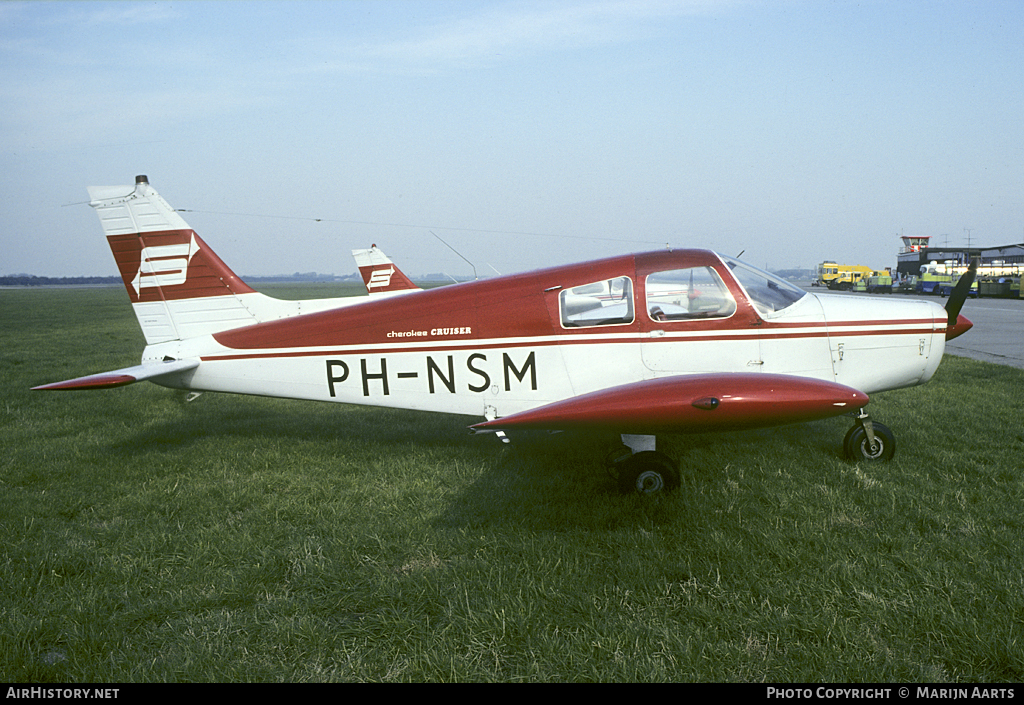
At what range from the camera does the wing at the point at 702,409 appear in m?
3.69

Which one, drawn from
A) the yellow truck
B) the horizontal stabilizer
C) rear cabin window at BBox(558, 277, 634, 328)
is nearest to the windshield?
rear cabin window at BBox(558, 277, 634, 328)

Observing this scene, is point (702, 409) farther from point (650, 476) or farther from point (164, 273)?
point (164, 273)

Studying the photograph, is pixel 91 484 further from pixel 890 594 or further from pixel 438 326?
pixel 890 594

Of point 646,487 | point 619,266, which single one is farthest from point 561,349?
point 646,487

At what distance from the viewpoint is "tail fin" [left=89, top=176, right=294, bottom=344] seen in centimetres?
642

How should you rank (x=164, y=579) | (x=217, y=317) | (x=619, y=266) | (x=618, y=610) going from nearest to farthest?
(x=618, y=610)
(x=164, y=579)
(x=619, y=266)
(x=217, y=317)

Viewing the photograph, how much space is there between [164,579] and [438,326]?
2782 mm

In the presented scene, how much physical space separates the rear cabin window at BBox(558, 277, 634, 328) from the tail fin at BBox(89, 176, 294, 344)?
3.44 meters

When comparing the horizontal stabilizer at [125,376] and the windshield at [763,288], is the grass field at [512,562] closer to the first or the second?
the horizontal stabilizer at [125,376]

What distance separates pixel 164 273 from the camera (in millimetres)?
6512

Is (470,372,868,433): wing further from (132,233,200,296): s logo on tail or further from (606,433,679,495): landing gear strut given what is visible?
(132,233,200,296): s logo on tail

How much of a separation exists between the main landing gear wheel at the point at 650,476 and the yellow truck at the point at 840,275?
5451 centimetres

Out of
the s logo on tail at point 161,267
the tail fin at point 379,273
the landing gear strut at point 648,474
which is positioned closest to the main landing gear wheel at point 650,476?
the landing gear strut at point 648,474

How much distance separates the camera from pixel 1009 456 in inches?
210
